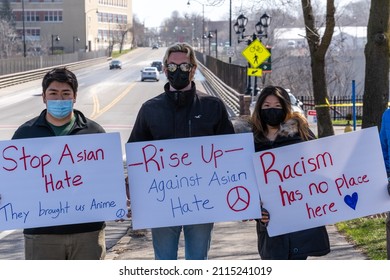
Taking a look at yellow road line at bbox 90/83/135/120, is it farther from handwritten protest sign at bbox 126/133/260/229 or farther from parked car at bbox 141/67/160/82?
handwritten protest sign at bbox 126/133/260/229

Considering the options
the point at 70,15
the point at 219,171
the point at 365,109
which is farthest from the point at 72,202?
the point at 70,15

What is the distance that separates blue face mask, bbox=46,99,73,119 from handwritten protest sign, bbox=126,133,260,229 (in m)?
0.54

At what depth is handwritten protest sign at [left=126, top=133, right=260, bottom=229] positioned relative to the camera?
5121 millimetres

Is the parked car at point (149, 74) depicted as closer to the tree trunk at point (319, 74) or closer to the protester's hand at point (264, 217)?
the tree trunk at point (319, 74)

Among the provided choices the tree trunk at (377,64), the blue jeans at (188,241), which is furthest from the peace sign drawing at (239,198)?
the tree trunk at (377,64)

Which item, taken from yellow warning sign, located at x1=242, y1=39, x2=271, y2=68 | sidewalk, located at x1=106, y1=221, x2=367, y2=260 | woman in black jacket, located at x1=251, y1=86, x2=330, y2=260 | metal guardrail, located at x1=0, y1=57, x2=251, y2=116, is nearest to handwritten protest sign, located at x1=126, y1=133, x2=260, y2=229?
woman in black jacket, located at x1=251, y1=86, x2=330, y2=260

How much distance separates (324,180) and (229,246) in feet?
11.1

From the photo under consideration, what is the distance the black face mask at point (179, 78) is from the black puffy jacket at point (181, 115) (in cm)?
5

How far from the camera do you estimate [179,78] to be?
5078 millimetres

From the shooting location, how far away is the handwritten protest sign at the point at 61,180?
16.1ft

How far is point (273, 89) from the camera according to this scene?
200 inches

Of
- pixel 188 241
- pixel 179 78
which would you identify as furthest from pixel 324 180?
pixel 179 78
